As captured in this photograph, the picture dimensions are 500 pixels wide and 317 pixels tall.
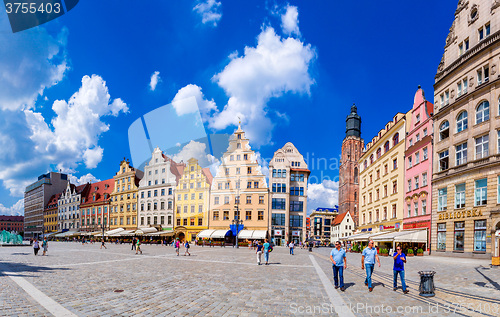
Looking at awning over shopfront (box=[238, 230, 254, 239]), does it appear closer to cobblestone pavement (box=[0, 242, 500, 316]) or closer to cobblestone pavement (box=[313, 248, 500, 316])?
cobblestone pavement (box=[0, 242, 500, 316])

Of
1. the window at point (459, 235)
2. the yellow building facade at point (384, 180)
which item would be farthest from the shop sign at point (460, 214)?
the yellow building facade at point (384, 180)

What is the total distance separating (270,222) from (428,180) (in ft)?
98.5

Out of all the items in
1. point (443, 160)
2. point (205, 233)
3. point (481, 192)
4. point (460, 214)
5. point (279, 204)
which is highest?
point (443, 160)

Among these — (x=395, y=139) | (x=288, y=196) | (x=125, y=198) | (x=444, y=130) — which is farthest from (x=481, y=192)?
(x=125, y=198)

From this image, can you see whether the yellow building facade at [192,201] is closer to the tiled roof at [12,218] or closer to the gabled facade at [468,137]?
the gabled facade at [468,137]

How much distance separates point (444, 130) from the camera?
1287 inches

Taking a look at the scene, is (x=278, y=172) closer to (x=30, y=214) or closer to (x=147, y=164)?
(x=147, y=164)

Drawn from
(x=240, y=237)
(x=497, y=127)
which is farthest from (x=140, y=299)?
(x=240, y=237)

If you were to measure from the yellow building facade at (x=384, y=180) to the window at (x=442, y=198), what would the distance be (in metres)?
7.46

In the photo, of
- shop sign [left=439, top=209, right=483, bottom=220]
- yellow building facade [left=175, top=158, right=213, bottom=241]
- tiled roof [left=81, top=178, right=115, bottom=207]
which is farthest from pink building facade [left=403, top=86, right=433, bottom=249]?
tiled roof [left=81, top=178, right=115, bottom=207]

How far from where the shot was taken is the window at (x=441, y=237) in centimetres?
3125

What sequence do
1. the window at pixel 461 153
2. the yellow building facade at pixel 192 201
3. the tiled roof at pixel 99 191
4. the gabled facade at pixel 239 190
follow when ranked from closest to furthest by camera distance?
the window at pixel 461 153, the gabled facade at pixel 239 190, the yellow building facade at pixel 192 201, the tiled roof at pixel 99 191

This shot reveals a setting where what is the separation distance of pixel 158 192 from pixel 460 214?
55521 millimetres

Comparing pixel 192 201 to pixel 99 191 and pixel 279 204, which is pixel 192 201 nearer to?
pixel 279 204
